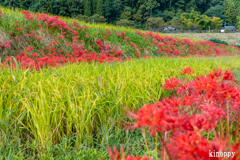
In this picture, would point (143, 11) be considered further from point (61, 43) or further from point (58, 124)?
point (58, 124)

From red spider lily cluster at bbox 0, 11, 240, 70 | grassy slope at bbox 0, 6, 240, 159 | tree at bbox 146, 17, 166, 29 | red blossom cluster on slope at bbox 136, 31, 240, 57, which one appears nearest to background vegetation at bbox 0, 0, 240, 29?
tree at bbox 146, 17, 166, 29

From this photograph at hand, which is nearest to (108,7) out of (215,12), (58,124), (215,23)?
(215,23)

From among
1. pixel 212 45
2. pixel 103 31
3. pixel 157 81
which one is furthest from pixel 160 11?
pixel 157 81

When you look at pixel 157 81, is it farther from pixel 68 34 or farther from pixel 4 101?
pixel 68 34

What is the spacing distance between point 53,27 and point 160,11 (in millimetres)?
52376

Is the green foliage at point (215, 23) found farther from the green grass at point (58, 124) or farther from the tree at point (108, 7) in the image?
the green grass at point (58, 124)

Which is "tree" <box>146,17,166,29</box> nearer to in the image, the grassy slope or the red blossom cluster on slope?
the red blossom cluster on slope

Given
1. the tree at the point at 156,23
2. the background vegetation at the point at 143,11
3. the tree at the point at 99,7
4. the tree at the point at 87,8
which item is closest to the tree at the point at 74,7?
the background vegetation at the point at 143,11

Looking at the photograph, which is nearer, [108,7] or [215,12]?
[108,7]

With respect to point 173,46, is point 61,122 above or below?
below

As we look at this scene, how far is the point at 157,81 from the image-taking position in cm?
209

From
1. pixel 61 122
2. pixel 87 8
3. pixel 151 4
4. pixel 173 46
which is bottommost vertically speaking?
pixel 61 122

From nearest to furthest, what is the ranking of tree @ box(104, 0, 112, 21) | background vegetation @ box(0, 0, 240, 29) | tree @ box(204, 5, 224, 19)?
background vegetation @ box(0, 0, 240, 29) → tree @ box(104, 0, 112, 21) → tree @ box(204, 5, 224, 19)

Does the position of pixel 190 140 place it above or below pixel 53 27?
below
